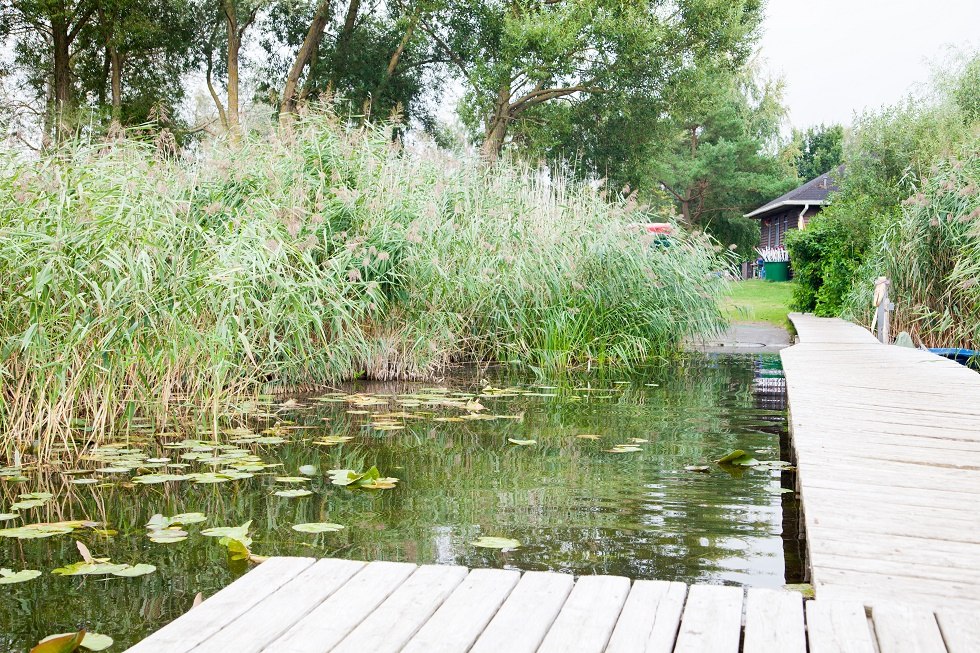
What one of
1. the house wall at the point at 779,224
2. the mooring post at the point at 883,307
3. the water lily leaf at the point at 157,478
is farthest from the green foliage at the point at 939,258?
the house wall at the point at 779,224

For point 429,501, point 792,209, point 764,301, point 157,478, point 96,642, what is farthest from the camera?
point 792,209

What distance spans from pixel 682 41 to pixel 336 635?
21.3 metres

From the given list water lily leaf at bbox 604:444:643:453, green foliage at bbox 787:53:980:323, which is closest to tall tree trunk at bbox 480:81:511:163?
green foliage at bbox 787:53:980:323

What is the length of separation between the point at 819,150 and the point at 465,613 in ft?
201

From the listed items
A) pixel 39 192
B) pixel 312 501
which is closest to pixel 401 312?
pixel 39 192

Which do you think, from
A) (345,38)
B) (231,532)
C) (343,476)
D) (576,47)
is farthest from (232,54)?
(231,532)

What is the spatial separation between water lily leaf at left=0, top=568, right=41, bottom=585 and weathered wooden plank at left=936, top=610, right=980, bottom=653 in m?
2.64

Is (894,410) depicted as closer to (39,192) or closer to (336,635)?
(336,635)

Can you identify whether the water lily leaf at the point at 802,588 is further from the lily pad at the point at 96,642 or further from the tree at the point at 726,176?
the tree at the point at 726,176

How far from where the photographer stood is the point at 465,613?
6.46ft

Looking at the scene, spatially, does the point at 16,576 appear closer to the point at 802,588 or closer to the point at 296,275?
the point at 802,588

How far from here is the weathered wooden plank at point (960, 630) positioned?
1789 millimetres

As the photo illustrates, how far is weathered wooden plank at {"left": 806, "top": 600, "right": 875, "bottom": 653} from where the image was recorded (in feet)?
5.86

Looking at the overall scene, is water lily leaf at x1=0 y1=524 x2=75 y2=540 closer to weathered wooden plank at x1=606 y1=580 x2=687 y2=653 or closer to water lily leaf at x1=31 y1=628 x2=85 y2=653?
water lily leaf at x1=31 y1=628 x2=85 y2=653
